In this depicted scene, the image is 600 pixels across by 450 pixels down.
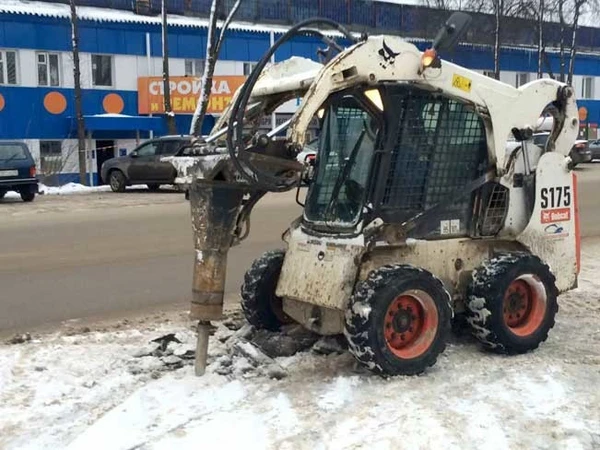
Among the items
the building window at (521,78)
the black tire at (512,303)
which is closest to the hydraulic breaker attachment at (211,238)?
the black tire at (512,303)

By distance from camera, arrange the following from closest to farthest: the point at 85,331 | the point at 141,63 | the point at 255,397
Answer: the point at 255,397 < the point at 85,331 < the point at 141,63

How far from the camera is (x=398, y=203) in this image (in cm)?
561

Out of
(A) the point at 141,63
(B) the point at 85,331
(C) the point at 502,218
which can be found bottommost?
(B) the point at 85,331

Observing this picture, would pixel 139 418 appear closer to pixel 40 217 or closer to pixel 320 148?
pixel 320 148

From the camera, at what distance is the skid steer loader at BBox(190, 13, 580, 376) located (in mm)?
5086

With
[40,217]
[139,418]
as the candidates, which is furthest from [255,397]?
[40,217]

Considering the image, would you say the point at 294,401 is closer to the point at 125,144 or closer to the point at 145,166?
the point at 145,166

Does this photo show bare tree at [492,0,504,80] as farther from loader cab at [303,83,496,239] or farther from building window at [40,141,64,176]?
loader cab at [303,83,496,239]

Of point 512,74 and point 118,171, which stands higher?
point 512,74

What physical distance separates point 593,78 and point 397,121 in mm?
44693

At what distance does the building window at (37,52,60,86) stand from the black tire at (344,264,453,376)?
2768cm

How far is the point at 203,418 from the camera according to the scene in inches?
180

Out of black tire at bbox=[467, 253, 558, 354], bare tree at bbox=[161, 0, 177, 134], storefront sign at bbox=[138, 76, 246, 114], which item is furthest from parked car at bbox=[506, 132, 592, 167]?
storefront sign at bbox=[138, 76, 246, 114]

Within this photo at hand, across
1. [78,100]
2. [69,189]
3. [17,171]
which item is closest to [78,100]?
[78,100]
